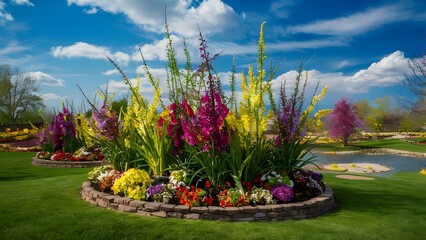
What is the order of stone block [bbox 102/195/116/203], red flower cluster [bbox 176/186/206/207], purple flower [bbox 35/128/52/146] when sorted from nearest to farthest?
red flower cluster [bbox 176/186/206/207] < stone block [bbox 102/195/116/203] < purple flower [bbox 35/128/52/146]

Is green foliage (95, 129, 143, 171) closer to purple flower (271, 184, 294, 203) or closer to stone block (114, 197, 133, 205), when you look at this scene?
stone block (114, 197, 133, 205)

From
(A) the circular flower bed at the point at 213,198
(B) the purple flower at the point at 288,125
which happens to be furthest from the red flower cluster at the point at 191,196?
(B) the purple flower at the point at 288,125

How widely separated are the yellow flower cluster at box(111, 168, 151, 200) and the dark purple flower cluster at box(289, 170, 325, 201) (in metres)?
2.90

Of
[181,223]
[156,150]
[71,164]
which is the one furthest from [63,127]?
[181,223]

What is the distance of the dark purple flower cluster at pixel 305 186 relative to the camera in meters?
6.83

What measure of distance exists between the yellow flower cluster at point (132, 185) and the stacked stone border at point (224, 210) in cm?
17

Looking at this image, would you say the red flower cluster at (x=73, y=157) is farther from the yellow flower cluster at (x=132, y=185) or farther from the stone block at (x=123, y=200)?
the stone block at (x=123, y=200)

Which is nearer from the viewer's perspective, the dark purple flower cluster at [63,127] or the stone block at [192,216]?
the stone block at [192,216]

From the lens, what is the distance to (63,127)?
15.1 metres

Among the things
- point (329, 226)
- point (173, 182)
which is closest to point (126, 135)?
point (173, 182)

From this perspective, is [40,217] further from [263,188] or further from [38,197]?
[263,188]

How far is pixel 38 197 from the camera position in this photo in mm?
7195

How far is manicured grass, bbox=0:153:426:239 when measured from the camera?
5.12 m

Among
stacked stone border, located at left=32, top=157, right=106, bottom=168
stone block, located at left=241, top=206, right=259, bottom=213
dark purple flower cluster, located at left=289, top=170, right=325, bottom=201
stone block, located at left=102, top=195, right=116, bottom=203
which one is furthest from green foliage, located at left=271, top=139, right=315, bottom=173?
stacked stone border, located at left=32, top=157, right=106, bottom=168
